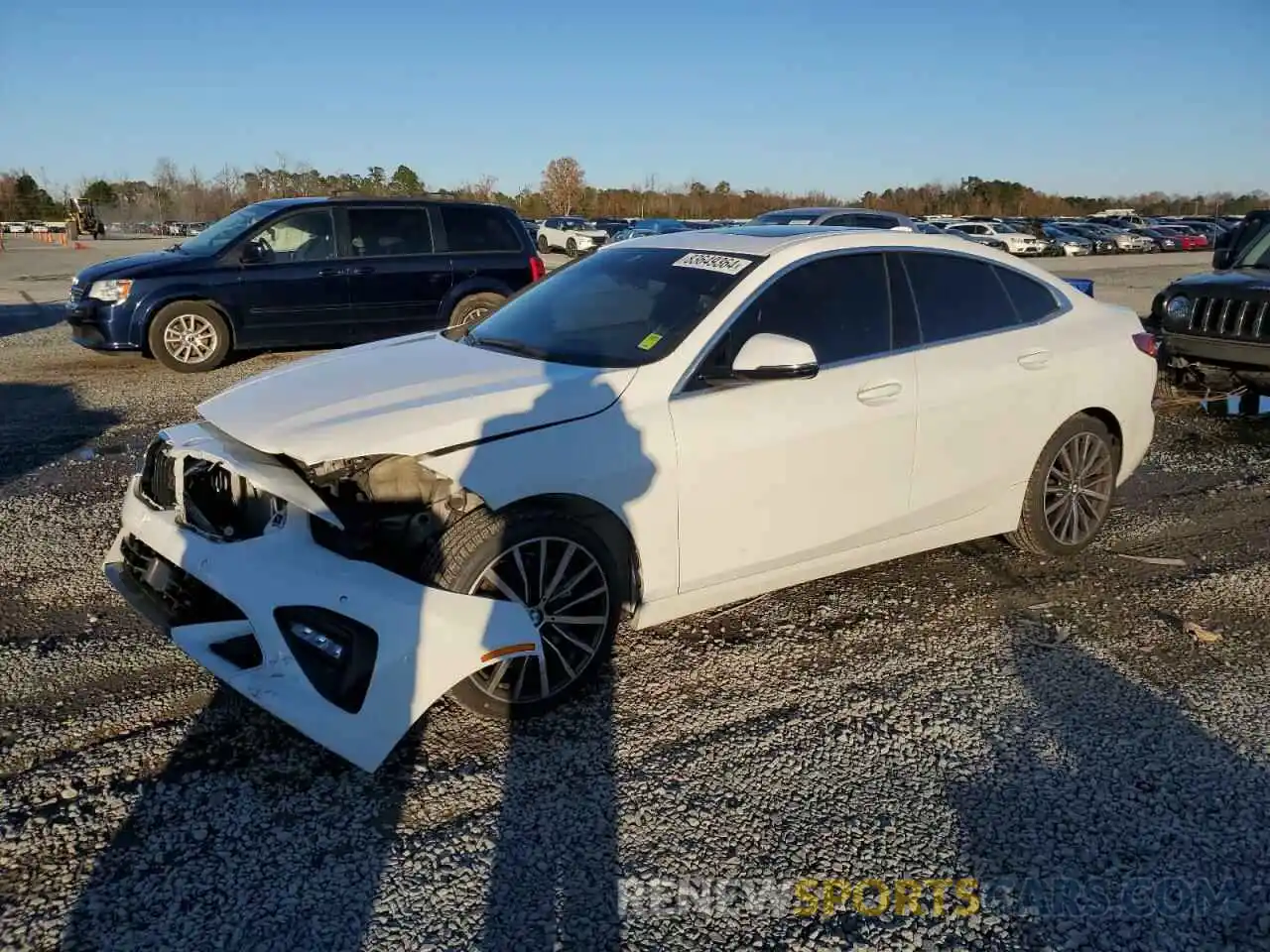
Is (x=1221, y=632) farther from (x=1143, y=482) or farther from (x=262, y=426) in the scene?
(x=262, y=426)

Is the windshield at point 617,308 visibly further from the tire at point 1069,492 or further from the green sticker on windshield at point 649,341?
the tire at point 1069,492

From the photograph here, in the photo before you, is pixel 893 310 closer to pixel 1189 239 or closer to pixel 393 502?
pixel 393 502

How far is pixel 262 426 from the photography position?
10.9 feet

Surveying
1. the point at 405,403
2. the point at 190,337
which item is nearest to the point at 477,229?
the point at 190,337

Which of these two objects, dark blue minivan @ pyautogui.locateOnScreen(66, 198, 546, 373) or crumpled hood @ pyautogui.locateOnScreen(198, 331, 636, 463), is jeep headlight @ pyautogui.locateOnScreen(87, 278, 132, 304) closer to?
dark blue minivan @ pyautogui.locateOnScreen(66, 198, 546, 373)

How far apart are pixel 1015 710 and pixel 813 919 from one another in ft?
4.74

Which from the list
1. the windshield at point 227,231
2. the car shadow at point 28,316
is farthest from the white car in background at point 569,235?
the windshield at point 227,231

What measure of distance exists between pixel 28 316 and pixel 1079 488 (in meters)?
15.6

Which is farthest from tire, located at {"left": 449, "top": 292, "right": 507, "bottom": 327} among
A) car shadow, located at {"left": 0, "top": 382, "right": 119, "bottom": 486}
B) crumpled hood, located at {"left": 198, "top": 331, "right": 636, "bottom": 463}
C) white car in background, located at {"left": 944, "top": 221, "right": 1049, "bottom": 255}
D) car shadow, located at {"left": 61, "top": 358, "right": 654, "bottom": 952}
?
white car in background, located at {"left": 944, "top": 221, "right": 1049, "bottom": 255}

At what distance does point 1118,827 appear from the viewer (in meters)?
2.89

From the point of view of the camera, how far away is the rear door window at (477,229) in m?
10.6

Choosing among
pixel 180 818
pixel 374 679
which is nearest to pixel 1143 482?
pixel 374 679

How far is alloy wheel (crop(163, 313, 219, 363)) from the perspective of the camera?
31.6 feet

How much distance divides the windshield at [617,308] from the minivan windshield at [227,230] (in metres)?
6.41
